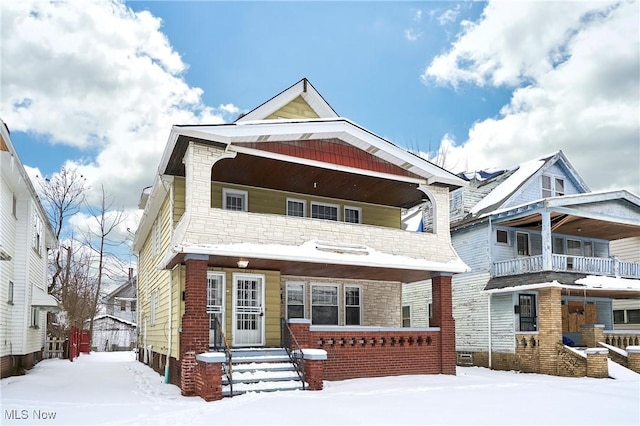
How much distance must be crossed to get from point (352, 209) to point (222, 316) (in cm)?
628

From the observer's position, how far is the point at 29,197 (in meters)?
20.5

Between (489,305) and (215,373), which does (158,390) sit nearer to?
(215,373)

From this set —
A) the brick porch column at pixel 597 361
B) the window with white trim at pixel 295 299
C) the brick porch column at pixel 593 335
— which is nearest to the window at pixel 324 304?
the window with white trim at pixel 295 299

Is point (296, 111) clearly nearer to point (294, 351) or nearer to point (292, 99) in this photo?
point (292, 99)

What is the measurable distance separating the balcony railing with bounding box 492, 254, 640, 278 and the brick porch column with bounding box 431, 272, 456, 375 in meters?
5.05

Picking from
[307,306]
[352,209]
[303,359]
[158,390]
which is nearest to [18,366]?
[158,390]

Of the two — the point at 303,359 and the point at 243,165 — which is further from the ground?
the point at 243,165

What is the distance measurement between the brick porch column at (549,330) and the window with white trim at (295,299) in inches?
343

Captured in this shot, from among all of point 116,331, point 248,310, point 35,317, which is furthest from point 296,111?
point 116,331

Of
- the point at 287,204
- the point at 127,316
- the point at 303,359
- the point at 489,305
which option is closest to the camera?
the point at 303,359

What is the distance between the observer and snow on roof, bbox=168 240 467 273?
14578mm

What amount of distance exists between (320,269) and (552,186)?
1341 cm

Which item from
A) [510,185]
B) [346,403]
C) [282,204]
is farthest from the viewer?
[510,185]

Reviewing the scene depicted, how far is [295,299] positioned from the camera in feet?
63.5
